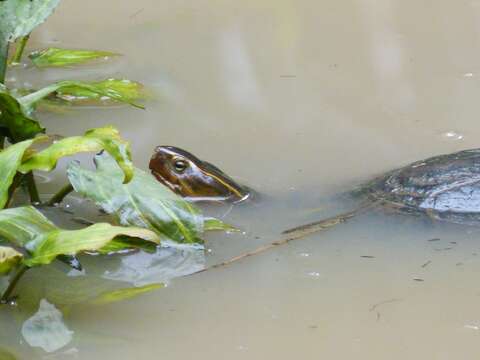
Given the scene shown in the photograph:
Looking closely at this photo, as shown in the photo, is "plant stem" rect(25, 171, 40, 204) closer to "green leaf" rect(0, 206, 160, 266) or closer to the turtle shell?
"green leaf" rect(0, 206, 160, 266)

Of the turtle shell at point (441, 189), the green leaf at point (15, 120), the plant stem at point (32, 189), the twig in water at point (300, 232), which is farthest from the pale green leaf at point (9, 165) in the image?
the turtle shell at point (441, 189)

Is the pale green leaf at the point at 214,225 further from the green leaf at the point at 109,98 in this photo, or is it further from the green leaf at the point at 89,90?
the green leaf at the point at 109,98

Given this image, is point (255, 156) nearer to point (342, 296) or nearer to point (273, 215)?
point (273, 215)

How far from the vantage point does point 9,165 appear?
2834 millimetres

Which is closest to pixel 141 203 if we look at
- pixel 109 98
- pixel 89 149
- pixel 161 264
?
pixel 161 264

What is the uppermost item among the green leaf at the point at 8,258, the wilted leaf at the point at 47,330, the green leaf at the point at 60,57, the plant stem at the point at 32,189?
the green leaf at the point at 60,57

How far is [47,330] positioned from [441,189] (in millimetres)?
1485

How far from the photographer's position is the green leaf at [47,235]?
254cm

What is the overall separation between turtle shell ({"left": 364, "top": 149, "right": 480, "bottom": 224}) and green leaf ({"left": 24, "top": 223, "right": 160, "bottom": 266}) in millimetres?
1135

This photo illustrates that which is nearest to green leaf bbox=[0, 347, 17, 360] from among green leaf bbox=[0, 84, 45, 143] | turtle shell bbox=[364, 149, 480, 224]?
green leaf bbox=[0, 84, 45, 143]

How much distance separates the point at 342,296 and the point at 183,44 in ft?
8.08

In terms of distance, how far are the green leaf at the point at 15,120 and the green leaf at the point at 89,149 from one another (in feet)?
0.72

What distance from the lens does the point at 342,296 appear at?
2865 mm

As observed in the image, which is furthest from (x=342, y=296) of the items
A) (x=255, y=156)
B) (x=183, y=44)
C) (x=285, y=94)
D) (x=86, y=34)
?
(x=86, y=34)
